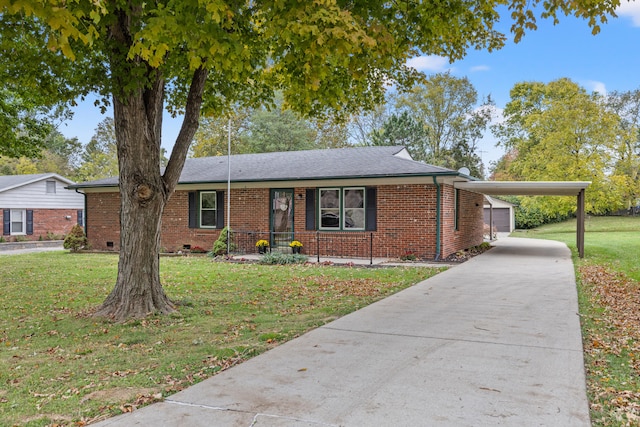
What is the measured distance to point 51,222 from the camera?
91.4 feet

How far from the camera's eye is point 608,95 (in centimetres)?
4622

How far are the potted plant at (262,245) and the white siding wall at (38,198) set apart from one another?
17539 millimetres

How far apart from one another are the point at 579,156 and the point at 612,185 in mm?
2554

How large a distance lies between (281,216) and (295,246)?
168cm

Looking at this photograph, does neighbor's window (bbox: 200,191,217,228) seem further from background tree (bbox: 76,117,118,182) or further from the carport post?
background tree (bbox: 76,117,118,182)

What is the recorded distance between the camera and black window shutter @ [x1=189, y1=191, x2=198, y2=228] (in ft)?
56.9

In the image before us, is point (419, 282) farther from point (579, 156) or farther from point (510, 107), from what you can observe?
point (510, 107)

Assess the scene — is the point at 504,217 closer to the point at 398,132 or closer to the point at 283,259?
the point at 398,132

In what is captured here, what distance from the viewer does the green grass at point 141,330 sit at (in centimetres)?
390

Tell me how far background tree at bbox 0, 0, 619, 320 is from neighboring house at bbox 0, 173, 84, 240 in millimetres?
21300

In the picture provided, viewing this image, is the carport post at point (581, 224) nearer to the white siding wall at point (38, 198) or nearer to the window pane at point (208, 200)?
the window pane at point (208, 200)

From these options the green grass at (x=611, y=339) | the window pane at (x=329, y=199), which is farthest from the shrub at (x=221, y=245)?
the green grass at (x=611, y=339)

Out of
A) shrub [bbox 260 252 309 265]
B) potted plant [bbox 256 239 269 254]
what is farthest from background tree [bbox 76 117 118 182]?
shrub [bbox 260 252 309 265]

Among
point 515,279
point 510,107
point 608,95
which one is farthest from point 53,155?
point 608,95
